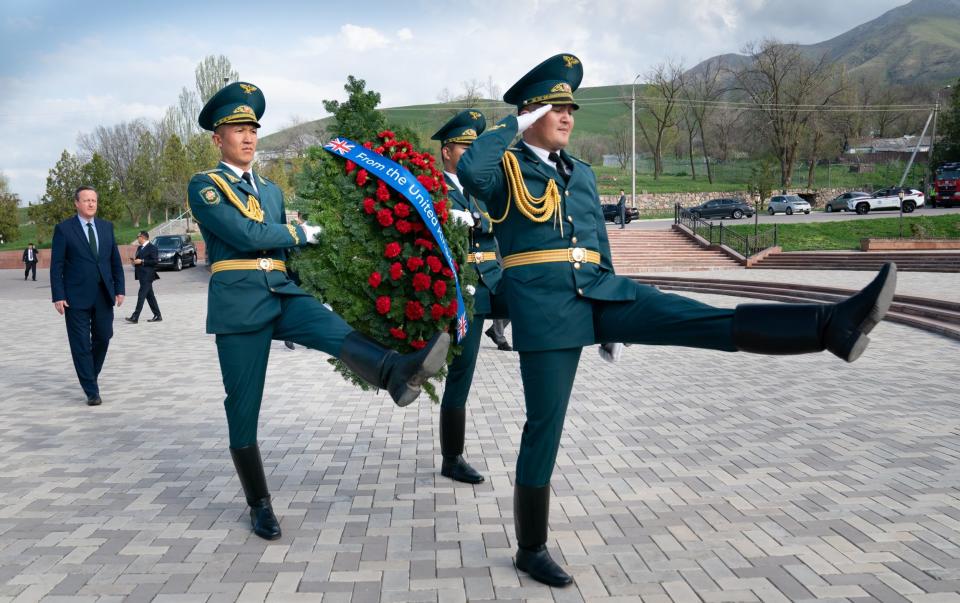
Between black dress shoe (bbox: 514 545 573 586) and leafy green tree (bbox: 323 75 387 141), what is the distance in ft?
7.45

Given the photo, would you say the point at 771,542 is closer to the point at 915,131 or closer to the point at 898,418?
the point at 898,418

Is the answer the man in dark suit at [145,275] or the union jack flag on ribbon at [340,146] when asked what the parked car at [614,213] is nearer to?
the man in dark suit at [145,275]

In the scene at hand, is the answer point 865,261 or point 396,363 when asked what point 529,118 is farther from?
point 865,261

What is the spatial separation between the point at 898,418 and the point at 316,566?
16.1ft

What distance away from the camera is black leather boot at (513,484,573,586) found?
328 cm

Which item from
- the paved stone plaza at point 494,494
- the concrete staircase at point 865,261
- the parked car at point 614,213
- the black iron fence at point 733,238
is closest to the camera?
the paved stone plaza at point 494,494

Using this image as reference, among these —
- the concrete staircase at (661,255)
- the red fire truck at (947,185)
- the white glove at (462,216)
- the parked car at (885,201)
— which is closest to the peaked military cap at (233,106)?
the white glove at (462,216)

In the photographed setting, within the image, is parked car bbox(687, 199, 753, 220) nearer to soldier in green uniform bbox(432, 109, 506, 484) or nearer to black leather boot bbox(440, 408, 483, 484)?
soldier in green uniform bbox(432, 109, 506, 484)

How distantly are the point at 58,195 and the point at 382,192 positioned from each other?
5044cm

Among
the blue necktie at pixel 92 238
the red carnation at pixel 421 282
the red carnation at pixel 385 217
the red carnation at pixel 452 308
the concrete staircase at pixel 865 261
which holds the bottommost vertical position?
the concrete staircase at pixel 865 261

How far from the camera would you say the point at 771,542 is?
143 inches

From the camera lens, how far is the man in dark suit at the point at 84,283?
23.5 feet

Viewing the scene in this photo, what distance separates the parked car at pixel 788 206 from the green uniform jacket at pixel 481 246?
137 ft

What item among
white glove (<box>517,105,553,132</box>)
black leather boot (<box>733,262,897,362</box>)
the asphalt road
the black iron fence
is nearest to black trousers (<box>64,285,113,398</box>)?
white glove (<box>517,105,553,132</box>)
